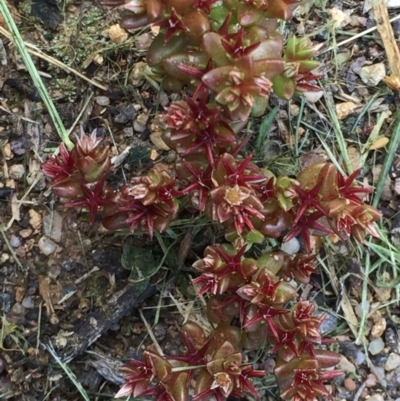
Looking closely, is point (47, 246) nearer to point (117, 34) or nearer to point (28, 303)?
point (28, 303)

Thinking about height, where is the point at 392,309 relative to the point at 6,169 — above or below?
below

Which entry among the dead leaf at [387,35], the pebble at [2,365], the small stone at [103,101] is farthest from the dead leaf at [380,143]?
the pebble at [2,365]

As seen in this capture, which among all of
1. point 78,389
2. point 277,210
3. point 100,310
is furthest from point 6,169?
point 277,210

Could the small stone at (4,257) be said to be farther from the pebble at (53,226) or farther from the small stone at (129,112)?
the small stone at (129,112)

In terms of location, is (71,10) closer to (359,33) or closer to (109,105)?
(109,105)

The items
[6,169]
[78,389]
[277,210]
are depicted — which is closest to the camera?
[277,210]

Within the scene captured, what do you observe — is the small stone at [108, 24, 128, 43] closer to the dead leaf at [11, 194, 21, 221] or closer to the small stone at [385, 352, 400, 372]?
the dead leaf at [11, 194, 21, 221]

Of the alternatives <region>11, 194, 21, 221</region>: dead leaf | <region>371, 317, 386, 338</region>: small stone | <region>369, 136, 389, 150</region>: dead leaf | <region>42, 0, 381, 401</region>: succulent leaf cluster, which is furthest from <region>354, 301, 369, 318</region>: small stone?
<region>11, 194, 21, 221</region>: dead leaf
